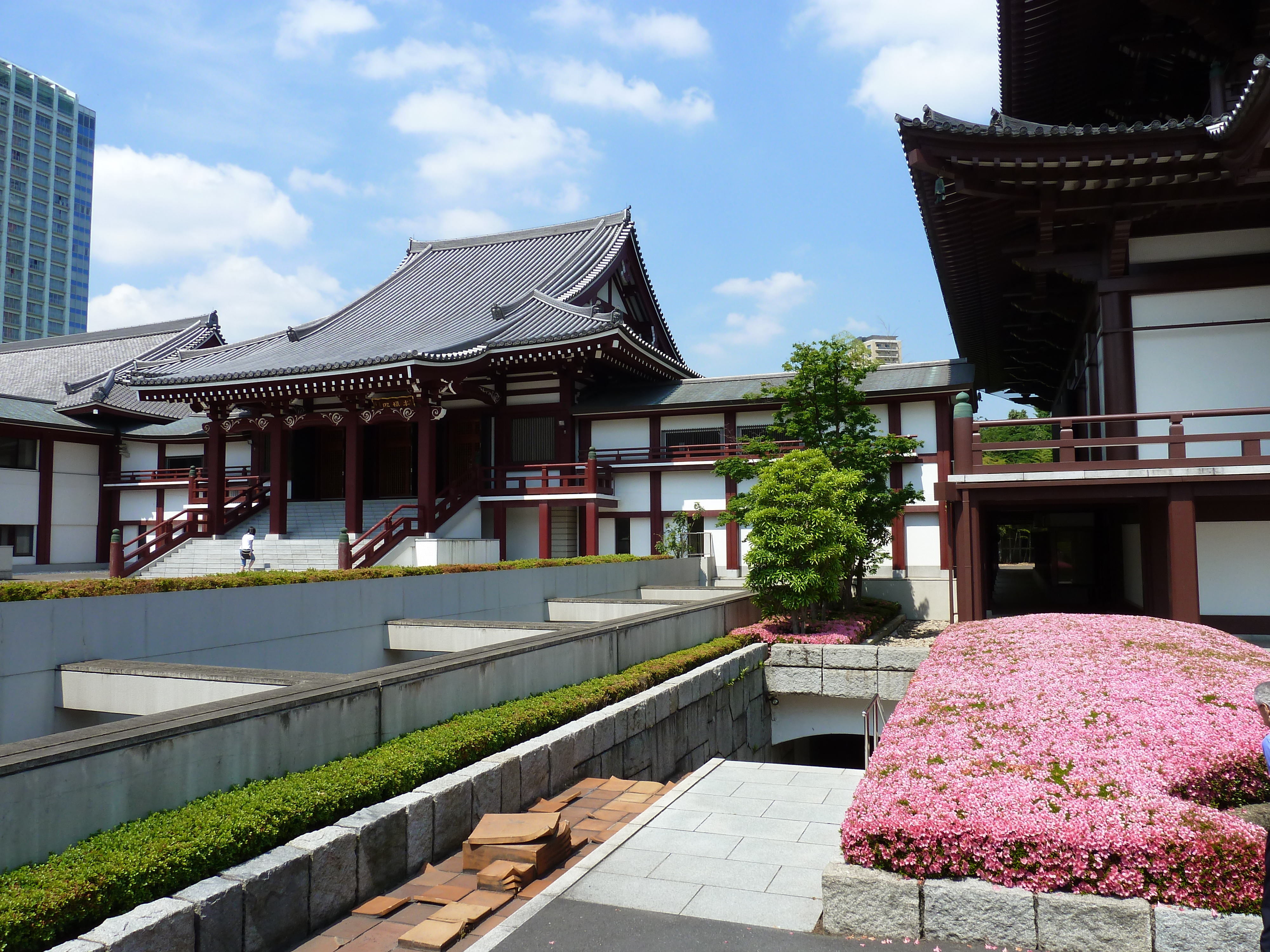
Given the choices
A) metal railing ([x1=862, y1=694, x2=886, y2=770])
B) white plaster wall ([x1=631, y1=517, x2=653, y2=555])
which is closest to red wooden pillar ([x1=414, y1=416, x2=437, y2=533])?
white plaster wall ([x1=631, y1=517, x2=653, y2=555])

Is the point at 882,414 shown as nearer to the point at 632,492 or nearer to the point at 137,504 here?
the point at 632,492

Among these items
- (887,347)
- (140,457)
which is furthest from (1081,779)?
(887,347)

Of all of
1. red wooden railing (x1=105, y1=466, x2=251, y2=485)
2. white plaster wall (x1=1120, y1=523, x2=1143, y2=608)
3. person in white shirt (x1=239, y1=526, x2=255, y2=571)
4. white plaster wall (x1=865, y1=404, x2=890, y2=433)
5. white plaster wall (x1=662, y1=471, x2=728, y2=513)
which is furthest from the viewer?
red wooden railing (x1=105, y1=466, x2=251, y2=485)

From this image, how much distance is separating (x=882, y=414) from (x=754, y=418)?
344 cm

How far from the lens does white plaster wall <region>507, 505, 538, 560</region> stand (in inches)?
950

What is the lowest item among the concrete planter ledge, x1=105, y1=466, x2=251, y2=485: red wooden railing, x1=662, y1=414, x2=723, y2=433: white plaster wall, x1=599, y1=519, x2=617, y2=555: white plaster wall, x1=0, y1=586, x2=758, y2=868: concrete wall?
the concrete planter ledge

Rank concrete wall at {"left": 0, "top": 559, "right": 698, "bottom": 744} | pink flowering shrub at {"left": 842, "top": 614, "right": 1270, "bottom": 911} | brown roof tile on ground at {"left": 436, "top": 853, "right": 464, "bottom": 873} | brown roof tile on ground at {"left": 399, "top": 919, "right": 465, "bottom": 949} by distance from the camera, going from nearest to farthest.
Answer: pink flowering shrub at {"left": 842, "top": 614, "right": 1270, "bottom": 911}
brown roof tile on ground at {"left": 399, "top": 919, "right": 465, "bottom": 949}
brown roof tile on ground at {"left": 436, "top": 853, "right": 464, "bottom": 873}
concrete wall at {"left": 0, "top": 559, "right": 698, "bottom": 744}

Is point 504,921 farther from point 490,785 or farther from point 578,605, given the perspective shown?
point 578,605

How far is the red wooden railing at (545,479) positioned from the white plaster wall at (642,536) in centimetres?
124

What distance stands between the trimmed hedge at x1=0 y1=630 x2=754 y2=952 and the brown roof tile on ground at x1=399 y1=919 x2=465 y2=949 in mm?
1015

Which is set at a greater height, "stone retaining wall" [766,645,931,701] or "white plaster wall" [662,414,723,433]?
"white plaster wall" [662,414,723,433]

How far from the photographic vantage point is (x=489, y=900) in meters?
5.43

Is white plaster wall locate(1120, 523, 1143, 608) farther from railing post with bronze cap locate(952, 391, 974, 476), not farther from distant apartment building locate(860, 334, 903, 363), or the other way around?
distant apartment building locate(860, 334, 903, 363)

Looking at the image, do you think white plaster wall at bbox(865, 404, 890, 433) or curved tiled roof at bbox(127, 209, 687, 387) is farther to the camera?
white plaster wall at bbox(865, 404, 890, 433)
